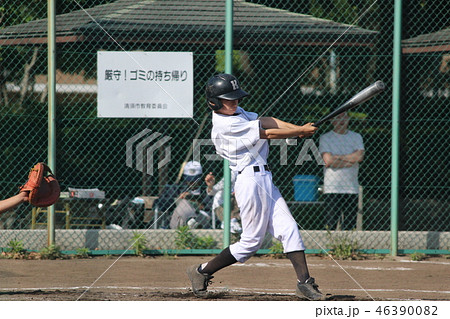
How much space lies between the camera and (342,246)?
8508 mm

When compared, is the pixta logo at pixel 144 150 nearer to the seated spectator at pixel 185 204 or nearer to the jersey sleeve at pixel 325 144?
the seated spectator at pixel 185 204

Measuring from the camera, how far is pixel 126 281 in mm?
6777

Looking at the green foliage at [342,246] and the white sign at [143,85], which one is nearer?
the white sign at [143,85]

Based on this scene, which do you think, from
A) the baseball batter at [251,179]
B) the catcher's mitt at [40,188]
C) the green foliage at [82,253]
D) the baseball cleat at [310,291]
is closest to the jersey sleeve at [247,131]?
the baseball batter at [251,179]

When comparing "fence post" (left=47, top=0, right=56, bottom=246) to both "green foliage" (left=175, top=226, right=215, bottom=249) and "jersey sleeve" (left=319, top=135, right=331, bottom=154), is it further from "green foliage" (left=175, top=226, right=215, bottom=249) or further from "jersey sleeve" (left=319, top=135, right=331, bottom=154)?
"jersey sleeve" (left=319, top=135, right=331, bottom=154)

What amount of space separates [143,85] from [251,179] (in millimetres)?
3070

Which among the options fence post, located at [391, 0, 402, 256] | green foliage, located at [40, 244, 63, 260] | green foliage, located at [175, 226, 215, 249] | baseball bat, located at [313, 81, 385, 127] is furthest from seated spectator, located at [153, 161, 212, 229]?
baseball bat, located at [313, 81, 385, 127]

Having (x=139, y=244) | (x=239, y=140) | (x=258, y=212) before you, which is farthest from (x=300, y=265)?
(x=139, y=244)

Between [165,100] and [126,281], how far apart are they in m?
2.40

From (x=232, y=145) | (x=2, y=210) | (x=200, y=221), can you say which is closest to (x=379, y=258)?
(x=200, y=221)

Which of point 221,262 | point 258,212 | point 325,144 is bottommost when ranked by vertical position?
point 221,262

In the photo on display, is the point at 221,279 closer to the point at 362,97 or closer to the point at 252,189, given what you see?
the point at 252,189

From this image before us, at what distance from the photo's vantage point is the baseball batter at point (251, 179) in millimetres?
5617

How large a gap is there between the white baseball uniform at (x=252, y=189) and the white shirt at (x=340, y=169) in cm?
306
